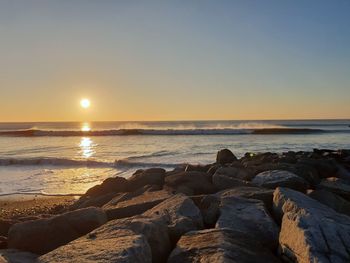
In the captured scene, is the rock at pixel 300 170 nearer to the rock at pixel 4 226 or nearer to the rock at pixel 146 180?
the rock at pixel 146 180

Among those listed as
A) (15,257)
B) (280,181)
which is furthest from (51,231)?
(280,181)

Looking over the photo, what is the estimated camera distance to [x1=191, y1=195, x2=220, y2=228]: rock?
Result: 4273 millimetres

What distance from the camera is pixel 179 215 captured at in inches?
161

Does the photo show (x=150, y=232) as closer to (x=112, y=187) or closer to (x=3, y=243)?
(x=3, y=243)

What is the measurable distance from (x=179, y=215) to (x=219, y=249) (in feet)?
3.54

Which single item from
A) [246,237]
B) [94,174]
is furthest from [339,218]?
[94,174]

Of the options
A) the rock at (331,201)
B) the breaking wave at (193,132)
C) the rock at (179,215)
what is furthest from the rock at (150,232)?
the breaking wave at (193,132)

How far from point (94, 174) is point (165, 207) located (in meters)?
11.6

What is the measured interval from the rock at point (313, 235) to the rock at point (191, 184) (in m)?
2.55

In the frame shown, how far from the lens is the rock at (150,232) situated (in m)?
3.44

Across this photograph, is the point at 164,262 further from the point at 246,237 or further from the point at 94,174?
the point at 94,174

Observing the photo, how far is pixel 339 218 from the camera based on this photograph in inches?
148

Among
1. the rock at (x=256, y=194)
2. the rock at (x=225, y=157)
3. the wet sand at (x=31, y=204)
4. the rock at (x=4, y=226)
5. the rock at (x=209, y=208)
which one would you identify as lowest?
the wet sand at (x=31, y=204)

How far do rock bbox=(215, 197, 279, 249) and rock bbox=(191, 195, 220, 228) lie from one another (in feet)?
0.27
